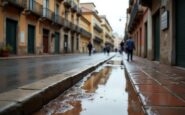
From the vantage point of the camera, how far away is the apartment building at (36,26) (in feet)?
87.4

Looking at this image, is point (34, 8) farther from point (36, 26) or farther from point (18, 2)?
point (18, 2)

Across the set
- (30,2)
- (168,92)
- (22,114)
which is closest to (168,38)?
(168,92)

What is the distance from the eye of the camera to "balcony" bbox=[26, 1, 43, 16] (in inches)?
1180

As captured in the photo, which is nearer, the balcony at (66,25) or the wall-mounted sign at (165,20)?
the wall-mounted sign at (165,20)

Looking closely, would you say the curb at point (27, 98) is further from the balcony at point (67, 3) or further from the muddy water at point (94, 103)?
the balcony at point (67, 3)

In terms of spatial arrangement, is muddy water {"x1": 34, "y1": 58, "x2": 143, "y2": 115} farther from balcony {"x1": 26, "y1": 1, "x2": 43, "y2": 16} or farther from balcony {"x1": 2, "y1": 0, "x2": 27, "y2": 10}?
balcony {"x1": 26, "y1": 1, "x2": 43, "y2": 16}

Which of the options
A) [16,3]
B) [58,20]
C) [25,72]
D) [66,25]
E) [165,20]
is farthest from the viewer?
[66,25]

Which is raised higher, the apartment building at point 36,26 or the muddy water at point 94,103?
the apartment building at point 36,26

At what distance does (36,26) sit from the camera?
33.2 metres

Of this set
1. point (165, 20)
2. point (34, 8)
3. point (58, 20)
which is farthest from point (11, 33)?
point (165, 20)

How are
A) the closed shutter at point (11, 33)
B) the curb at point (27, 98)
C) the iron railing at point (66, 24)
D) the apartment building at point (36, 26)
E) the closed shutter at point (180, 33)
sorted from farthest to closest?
the iron railing at point (66, 24) < the closed shutter at point (11, 33) < the apartment building at point (36, 26) < the closed shutter at point (180, 33) < the curb at point (27, 98)

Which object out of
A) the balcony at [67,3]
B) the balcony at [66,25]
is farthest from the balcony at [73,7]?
the balcony at [66,25]

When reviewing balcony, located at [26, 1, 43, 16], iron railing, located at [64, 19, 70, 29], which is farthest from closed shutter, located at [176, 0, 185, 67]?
iron railing, located at [64, 19, 70, 29]

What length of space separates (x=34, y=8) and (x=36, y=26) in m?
2.55
